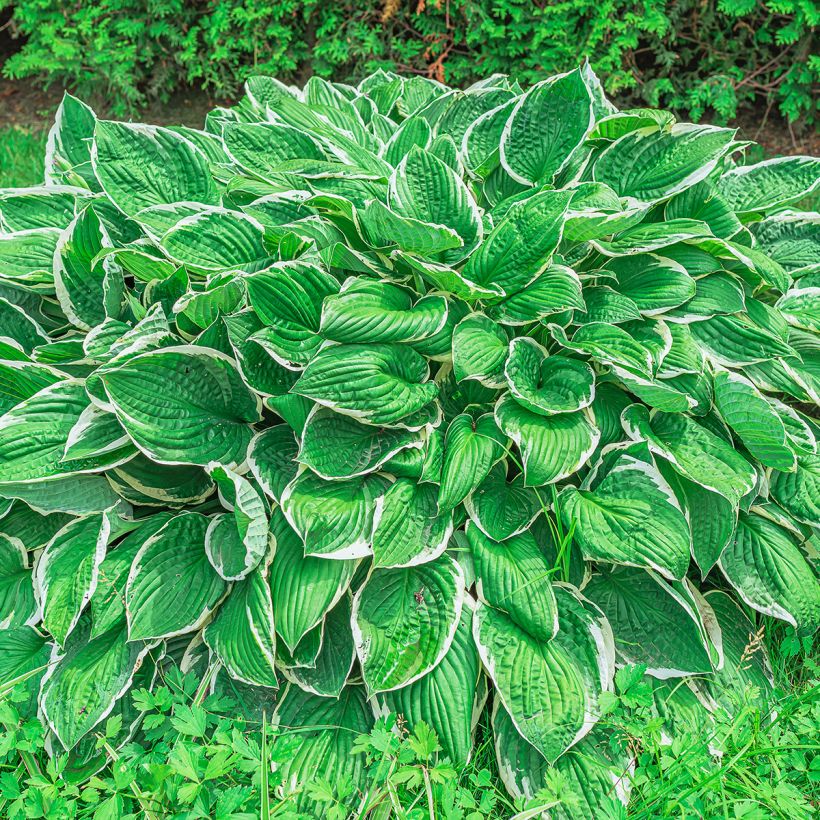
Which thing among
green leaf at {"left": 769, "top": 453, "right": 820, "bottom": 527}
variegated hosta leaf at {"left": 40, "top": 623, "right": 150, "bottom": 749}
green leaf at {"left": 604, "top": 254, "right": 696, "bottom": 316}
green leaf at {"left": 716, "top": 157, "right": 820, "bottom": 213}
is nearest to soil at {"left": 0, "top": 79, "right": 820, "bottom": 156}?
green leaf at {"left": 716, "top": 157, "right": 820, "bottom": 213}

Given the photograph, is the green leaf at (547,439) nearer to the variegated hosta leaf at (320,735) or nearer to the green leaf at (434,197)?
the green leaf at (434,197)

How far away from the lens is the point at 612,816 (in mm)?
1601

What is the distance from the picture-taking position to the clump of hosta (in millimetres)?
1749

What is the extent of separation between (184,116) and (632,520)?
4773mm

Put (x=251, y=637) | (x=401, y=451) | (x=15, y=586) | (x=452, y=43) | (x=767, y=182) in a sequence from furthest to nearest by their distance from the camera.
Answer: (x=452, y=43)
(x=767, y=182)
(x=15, y=586)
(x=401, y=451)
(x=251, y=637)

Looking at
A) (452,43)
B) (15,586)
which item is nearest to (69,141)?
(15,586)

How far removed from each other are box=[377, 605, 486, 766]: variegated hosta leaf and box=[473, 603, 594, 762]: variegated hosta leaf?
0.14 ft

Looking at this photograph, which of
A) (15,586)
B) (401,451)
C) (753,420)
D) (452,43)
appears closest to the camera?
(401,451)

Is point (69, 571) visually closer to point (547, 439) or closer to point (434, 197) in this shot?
point (547, 439)

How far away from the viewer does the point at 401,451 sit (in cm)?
181

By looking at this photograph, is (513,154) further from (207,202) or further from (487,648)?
(487,648)

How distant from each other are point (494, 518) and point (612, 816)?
2.13ft

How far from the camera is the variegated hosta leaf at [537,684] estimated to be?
169cm

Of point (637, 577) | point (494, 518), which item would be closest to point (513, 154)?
point (494, 518)
